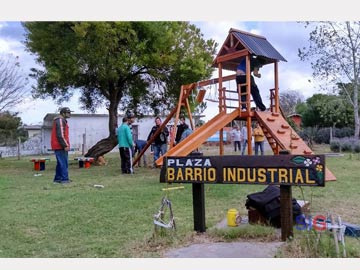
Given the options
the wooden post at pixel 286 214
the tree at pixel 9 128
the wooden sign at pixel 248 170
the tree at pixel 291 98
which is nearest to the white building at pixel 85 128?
the tree at pixel 9 128

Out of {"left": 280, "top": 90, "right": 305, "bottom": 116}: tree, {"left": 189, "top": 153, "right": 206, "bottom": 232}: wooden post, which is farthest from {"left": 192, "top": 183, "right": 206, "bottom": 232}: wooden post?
{"left": 280, "top": 90, "right": 305, "bottom": 116}: tree

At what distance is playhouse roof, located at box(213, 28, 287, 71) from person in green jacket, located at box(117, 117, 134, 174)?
9.89ft

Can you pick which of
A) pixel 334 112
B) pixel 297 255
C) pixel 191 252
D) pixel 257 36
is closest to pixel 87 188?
pixel 191 252

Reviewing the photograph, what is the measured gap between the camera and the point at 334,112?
25078mm

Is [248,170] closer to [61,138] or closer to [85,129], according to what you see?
[61,138]

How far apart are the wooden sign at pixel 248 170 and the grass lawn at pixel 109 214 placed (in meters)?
0.63

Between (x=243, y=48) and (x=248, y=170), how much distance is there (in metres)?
6.85

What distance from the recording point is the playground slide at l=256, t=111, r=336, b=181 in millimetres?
8898

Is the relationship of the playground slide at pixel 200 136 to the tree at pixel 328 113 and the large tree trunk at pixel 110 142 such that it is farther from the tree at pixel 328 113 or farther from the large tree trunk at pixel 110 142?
the tree at pixel 328 113

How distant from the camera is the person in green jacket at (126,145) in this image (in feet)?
36.6

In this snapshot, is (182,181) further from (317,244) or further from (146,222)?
(317,244)

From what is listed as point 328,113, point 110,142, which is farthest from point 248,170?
point 328,113

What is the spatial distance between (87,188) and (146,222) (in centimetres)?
347

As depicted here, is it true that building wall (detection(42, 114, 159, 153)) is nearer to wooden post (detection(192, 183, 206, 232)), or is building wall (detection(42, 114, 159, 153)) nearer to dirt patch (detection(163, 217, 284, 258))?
wooden post (detection(192, 183, 206, 232))
